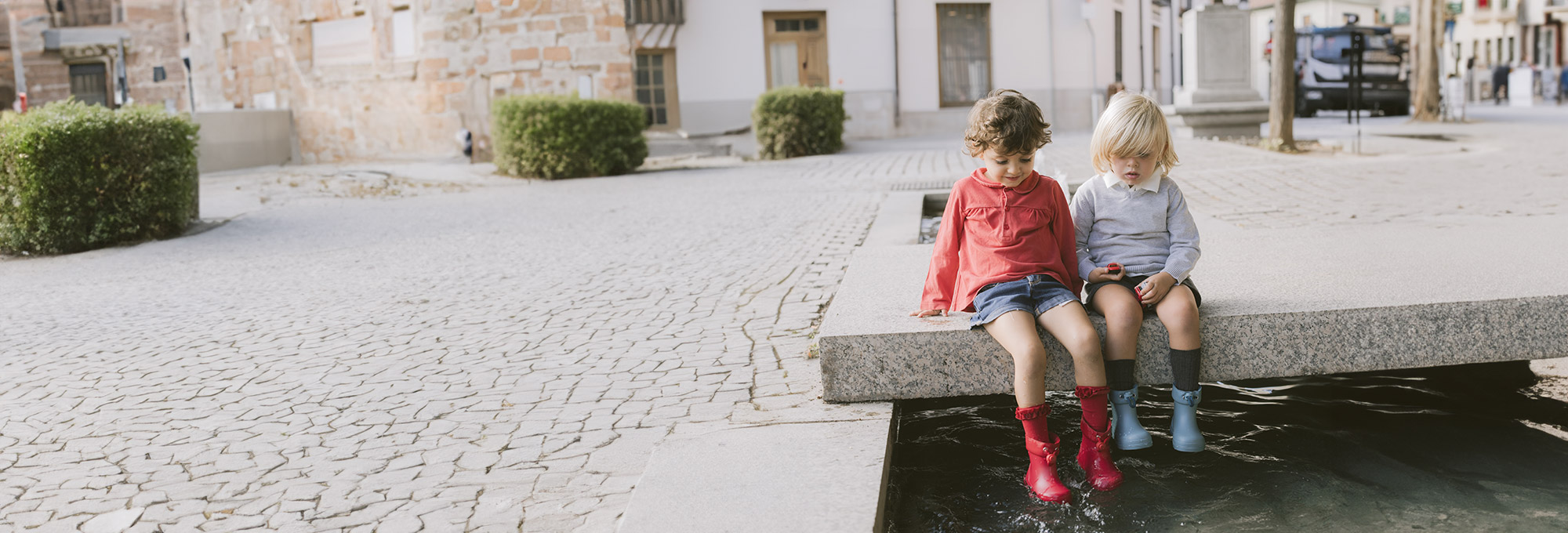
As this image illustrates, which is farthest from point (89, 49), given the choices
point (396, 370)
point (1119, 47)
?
point (396, 370)

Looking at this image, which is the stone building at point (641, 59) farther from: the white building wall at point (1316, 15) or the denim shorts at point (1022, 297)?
the white building wall at point (1316, 15)

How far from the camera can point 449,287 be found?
646 centimetres

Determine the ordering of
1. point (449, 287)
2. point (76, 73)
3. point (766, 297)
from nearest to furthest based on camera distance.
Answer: point (766, 297) → point (449, 287) → point (76, 73)

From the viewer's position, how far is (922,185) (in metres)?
11.4

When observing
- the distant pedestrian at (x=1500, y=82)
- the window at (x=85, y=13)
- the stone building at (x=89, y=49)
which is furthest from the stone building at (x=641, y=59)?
the distant pedestrian at (x=1500, y=82)

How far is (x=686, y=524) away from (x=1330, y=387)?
8.40 ft

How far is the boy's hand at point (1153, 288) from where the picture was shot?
3242 millimetres

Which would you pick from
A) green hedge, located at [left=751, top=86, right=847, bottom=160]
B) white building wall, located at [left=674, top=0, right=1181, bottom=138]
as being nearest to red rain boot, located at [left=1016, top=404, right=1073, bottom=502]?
green hedge, located at [left=751, top=86, right=847, bottom=160]

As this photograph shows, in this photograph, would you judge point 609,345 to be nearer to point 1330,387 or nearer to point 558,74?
point 1330,387

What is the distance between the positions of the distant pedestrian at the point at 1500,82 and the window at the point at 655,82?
80.4 feet

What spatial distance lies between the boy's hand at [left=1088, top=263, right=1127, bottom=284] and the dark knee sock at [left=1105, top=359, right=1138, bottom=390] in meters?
0.25

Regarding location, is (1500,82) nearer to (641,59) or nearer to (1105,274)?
(641,59)

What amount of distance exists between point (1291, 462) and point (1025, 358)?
0.85 meters

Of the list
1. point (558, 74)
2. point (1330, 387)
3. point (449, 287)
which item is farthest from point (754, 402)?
point (558, 74)
